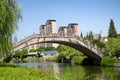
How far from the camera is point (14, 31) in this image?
25719 mm

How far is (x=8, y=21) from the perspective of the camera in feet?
81.4

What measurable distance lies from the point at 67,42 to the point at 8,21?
101 ft

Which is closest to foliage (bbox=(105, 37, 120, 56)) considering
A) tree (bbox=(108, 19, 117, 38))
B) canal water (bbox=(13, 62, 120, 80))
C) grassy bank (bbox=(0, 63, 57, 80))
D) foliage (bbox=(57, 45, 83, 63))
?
canal water (bbox=(13, 62, 120, 80))

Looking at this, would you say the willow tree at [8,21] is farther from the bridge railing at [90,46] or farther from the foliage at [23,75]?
the bridge railing at [90,46]

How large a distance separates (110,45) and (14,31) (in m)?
31.4

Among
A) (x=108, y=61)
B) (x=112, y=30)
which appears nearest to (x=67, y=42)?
(x=108, y=61)

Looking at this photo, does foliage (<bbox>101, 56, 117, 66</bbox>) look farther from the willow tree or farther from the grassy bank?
the grassy bank

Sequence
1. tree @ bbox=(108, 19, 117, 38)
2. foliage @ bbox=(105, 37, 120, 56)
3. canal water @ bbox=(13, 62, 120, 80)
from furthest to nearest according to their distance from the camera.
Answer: tree @ bbox=(108, 19, 117, 38)
foliage @ bbox=(105, 37, 120, 56)
canal water @ bbox=(13, 62, 120, 80)

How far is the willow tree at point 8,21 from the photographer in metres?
23.5

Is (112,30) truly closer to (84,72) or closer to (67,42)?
(67,42)

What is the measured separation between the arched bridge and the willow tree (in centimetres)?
2258

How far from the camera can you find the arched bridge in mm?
49594

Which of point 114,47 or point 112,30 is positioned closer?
point 114,47

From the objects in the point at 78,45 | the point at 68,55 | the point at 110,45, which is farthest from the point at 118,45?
the point at 68,55
